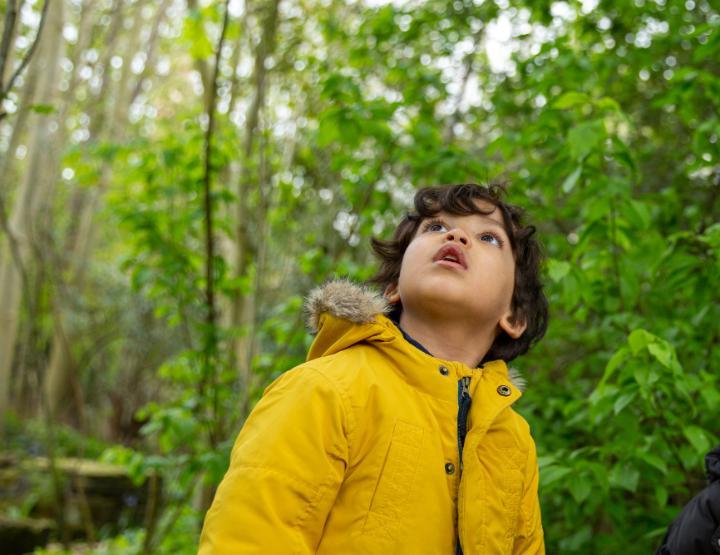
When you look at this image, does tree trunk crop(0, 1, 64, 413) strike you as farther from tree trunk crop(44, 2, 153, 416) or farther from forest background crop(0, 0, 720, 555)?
forest background crop(0, 0, 720, 555)

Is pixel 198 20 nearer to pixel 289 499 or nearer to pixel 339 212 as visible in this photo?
pixel 339 212

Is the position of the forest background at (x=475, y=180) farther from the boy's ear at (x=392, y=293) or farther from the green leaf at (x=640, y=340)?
the boy's ear at (x=392, y=293)

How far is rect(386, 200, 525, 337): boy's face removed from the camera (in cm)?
159

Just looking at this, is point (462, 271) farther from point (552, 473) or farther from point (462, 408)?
point (552, 473)

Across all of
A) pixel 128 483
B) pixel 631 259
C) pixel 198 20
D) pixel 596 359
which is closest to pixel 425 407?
pixel 631 259

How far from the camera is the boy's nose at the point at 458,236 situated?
1.65 metres

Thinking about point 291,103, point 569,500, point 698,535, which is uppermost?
point 291,103

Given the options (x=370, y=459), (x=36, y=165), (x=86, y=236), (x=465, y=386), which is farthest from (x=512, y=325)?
(x=86, y=236)

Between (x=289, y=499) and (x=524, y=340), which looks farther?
(x=524, y=340)

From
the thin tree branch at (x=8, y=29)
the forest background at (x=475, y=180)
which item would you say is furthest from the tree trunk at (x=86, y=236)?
the thin tree branch at (x=8, y=29)

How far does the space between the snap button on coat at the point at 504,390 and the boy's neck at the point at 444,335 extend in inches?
4.0

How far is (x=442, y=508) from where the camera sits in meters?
1.41

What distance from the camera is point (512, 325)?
180cm

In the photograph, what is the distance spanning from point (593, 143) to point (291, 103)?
278 centimetres
